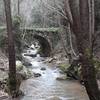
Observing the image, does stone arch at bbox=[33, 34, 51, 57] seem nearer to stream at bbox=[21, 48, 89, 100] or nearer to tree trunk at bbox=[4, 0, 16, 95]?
stream at bbox=[21, 48, 89, 100]

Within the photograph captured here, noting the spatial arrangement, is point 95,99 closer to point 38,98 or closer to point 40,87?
point 38,98

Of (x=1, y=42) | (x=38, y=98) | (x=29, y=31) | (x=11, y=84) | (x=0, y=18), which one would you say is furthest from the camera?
(x=29, y=31)

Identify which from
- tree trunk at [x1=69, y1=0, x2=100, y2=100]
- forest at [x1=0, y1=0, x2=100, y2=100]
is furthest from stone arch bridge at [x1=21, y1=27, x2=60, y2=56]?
tree trunk at [x1=69, y1=0, x2=100, y2=100]

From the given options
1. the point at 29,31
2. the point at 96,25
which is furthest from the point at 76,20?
the point at 29,31

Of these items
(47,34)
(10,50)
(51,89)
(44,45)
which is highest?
(10,50)

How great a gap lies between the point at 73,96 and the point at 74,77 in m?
5.47

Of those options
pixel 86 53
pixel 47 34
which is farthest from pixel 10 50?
pixel 47 34

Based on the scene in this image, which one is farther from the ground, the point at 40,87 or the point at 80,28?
the point at 80,28

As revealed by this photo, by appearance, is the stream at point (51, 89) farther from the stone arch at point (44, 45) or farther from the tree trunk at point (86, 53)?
the stone arch at point (44, 45)

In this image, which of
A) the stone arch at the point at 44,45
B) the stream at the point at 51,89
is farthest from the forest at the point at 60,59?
the stone arch at the point at 44,45

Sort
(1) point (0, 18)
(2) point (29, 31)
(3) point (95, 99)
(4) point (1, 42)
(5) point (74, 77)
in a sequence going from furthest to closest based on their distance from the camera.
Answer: (2) point (29, 31), (1) point (0, 18), (4) point (1, 42), (5) point (74, 77), (3) point (95, 99)

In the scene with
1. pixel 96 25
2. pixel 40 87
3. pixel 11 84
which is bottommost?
pixel 40 87

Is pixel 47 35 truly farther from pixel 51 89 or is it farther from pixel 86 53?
pixel 86 53

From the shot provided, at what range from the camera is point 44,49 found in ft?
143
